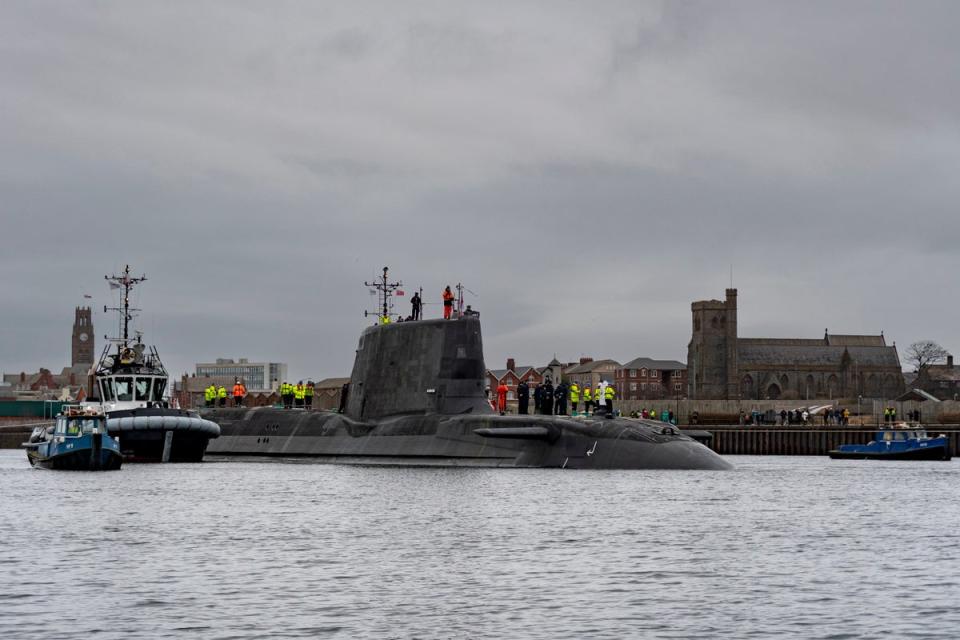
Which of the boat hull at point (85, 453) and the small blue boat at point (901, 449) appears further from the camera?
the small blue boat at point (901, 449)

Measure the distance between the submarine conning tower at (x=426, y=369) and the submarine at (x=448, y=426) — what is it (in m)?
0.04

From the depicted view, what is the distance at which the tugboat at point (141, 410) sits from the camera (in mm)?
58969

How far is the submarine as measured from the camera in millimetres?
50406

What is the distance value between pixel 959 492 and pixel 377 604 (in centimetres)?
3144

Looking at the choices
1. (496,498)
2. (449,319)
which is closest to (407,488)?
(496,498)

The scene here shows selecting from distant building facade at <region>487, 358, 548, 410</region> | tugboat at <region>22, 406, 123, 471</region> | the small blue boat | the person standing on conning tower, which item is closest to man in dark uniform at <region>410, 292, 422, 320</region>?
the person standing on conning tower

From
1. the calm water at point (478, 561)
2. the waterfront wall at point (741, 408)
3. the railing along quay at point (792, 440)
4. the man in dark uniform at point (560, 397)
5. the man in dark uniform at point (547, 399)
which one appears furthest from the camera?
the waterfront wall at point (741, 408)

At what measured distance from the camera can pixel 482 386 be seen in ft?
179

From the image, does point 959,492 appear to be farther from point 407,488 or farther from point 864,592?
point 864,592

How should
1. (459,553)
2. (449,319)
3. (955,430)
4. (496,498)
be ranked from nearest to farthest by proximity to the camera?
(459,553) → (496,498) → (449,319) → (955,430)

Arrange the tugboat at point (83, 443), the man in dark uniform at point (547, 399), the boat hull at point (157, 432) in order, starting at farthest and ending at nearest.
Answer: the boat hull at point (157, 432)
the man in dark uniform at point (547, 399)
the tugboat at point (83, 443)

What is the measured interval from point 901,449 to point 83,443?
153 feet

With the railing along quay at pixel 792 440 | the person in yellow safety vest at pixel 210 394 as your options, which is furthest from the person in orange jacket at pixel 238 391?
the railing along quay at pixel 792 440

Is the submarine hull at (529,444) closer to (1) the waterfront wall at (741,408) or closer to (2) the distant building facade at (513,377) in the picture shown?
(1) the waterfront wall at (741,408)
